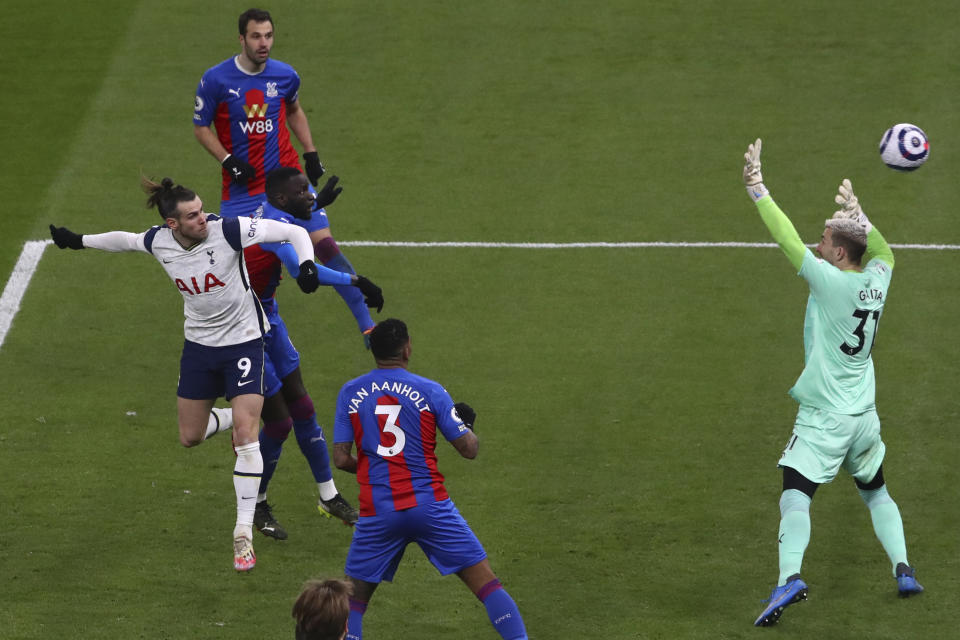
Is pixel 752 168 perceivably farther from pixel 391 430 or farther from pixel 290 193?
pixel 290 193

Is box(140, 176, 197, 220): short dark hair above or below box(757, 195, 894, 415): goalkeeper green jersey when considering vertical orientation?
below

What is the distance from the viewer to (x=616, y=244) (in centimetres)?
1545

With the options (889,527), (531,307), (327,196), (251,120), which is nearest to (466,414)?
(889,527)

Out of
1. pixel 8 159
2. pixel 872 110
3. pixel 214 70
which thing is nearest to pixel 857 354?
pixel 214 70

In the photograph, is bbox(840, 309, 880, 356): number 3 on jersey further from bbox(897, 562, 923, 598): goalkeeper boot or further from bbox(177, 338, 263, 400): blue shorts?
bbox(177, 338, 263, 400): blue shorts

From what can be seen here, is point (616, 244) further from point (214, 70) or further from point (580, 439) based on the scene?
point (214, 70)

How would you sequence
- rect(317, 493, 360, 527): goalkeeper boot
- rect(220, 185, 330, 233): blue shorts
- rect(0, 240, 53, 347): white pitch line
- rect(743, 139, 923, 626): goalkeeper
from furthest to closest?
rect(0, 240, 53, 347): white pitch line < rect(220, 185, 330, 233): blue shorts < rect(317, 493, 360, 527): goalkeeper boot < rect(743, 139, 923, 626): goalkeeper

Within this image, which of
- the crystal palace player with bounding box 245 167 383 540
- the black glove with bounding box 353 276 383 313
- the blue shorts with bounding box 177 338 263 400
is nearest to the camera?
the blue shorts with bounding box 177 338 263 400

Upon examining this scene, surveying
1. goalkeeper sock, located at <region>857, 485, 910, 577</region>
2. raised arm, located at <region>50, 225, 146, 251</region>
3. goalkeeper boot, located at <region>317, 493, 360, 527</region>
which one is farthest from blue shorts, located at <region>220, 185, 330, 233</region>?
goalkeeper sock, located at <region>857, 485, 910, 577</region>

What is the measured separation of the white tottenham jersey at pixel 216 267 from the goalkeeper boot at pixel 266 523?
139cm

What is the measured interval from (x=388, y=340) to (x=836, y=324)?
285 cm

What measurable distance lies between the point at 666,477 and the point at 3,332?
21.1 ft

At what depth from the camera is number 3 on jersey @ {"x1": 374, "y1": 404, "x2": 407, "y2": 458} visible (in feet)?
27.5

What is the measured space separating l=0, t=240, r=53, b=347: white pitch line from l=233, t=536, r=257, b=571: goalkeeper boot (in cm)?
491
